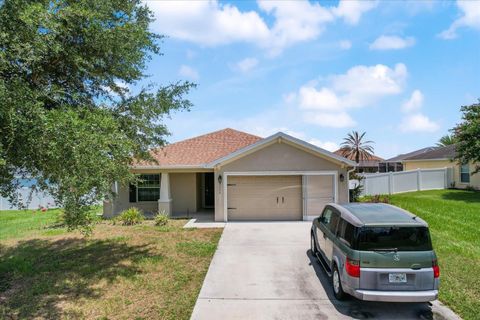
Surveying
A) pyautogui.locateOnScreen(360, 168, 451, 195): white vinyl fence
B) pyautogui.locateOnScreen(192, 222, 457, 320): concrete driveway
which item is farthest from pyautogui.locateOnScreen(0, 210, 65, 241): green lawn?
pyautogui.locateOnScreen(360, 168, 451, 195): white vinyl fence

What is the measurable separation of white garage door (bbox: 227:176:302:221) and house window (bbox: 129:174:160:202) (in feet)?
14.8

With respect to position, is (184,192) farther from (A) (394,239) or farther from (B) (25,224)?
(A) (394,239)

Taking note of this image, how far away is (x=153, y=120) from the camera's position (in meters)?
10.2

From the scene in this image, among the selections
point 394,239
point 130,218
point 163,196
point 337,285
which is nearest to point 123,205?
point 163,196

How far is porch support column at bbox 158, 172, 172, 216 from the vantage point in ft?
55.3

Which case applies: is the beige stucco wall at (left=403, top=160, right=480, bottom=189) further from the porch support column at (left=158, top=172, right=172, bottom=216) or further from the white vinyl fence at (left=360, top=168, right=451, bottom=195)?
the porch support column at (left=158, top=172, right=172, bottom=216)

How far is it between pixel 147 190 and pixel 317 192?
351 inches

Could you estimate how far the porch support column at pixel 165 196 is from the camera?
16.9 metres

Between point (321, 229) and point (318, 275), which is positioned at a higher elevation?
point (321, 229)

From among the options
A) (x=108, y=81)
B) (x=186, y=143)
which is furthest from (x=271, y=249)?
(x=186, y=143)

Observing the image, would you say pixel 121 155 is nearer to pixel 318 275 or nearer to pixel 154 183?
pixel 318 275

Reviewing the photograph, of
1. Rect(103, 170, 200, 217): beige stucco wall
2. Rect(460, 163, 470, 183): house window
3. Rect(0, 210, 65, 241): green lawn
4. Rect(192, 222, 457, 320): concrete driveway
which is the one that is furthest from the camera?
Rect(460, 163, 470, 183): house window

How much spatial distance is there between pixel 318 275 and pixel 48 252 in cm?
867

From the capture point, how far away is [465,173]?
1026 inches
